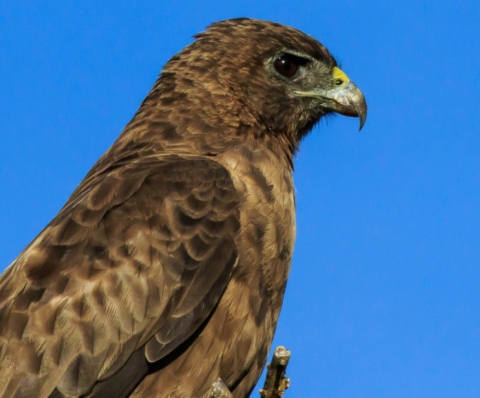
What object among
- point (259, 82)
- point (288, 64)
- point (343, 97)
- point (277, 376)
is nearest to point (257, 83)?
point (259, 82)

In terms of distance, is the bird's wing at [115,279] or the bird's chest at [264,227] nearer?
the bird's wing at [115,279]

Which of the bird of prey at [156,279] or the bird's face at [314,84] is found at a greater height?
the bird's face at [314,84]

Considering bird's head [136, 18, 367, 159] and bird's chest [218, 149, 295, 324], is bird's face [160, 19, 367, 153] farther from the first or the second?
bird's chest [218, 149, 295, 324]

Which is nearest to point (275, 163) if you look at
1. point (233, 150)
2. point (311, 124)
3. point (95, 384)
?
point (233, 150)

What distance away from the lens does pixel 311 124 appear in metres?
9.47

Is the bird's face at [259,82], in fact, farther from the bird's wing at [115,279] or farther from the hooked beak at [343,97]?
the bird's wing at [115,279]

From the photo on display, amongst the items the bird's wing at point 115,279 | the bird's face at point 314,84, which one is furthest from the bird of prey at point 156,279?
the bird's face at point 314,84

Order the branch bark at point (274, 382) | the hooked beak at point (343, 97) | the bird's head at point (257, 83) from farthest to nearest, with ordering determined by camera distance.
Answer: the hooked beak at point (343, 97)
the bird's head at point (257, 83)
the branch bark at point (274, 382)

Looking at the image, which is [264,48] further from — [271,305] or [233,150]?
[271,305]

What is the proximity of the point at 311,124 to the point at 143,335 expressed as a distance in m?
2.68

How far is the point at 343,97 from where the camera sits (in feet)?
30.8

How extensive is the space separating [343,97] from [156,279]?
2.57m

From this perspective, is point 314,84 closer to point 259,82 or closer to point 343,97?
point 343,97

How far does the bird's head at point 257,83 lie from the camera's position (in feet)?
29.8
